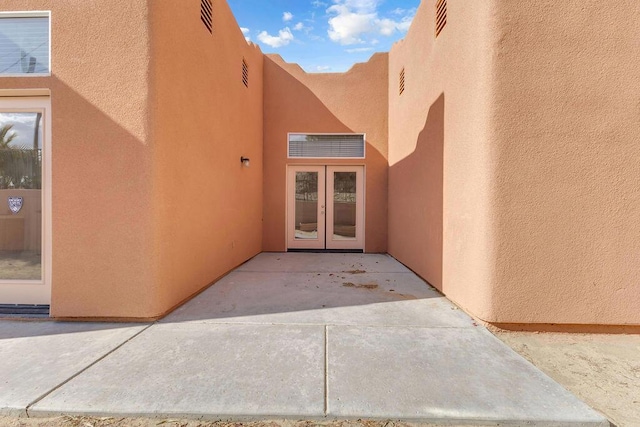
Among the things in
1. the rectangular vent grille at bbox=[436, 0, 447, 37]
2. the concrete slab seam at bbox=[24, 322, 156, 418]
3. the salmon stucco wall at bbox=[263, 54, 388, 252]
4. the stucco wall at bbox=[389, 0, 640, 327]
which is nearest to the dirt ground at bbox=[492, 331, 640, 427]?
the stucco wall at bbox=[389, 0, 640, 327]

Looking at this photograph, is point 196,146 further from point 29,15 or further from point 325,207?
point 325,207

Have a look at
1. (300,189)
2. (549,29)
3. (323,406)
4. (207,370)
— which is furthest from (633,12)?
(300,189)

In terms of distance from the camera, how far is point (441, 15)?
4.19 meters

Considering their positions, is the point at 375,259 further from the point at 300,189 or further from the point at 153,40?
the point at 153,40

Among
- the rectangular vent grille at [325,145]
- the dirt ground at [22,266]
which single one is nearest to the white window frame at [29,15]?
the dirt ground at [22,266]

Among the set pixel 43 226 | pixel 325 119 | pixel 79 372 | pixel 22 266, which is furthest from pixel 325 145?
pixel 79 372

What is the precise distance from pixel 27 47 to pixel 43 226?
6.57 feet

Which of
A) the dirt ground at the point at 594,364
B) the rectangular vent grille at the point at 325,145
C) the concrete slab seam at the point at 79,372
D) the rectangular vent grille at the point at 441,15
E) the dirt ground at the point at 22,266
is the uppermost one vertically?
the rectangular vent grille at the point at 441,15

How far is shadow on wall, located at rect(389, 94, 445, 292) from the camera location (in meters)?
4.21

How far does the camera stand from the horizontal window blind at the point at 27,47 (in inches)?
126

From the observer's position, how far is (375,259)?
22.2 ft

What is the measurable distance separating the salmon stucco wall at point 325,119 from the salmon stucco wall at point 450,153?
147cm

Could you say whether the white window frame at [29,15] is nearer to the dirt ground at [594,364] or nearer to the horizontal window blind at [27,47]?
the horizontal window blind at [27,47]

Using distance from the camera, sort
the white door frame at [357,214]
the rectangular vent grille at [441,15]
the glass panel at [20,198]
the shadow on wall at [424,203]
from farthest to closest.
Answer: the white door frame at [357,214] → the shadow on wall at [424,203] → the rectangular vent grille at [441,15] → the glass panel at [20,198]
